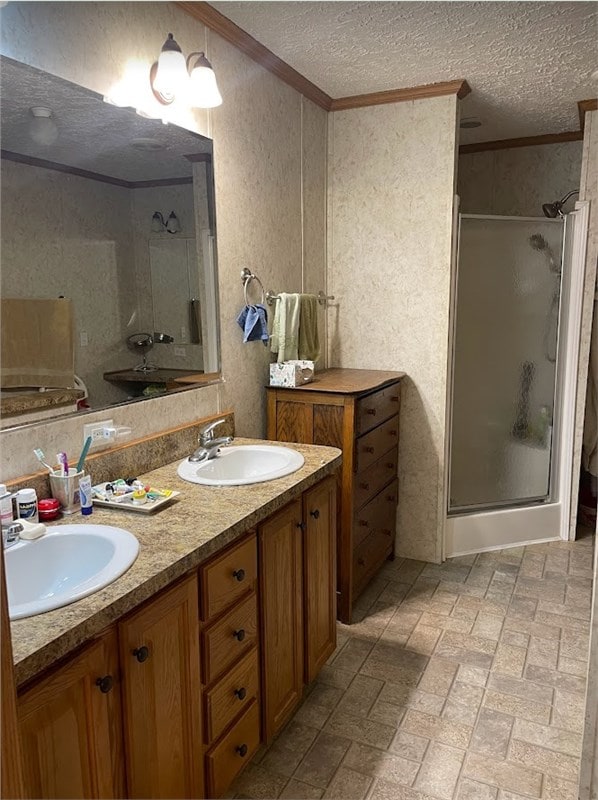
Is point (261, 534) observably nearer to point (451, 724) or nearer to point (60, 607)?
point (60, 607)

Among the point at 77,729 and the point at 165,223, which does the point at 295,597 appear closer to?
the point at 77,729

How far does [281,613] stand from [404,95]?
243 centimetres

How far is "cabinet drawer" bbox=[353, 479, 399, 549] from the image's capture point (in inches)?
103

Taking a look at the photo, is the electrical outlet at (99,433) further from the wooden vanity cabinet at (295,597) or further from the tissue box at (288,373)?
the tissue box at (288,373)

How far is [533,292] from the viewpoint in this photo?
330 cm

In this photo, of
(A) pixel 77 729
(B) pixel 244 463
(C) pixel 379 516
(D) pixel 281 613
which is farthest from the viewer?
(C) pixel 379 516

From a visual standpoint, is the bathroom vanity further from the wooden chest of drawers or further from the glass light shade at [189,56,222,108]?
the glass light shade at [189,56,222,108]

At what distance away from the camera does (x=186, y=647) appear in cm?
136

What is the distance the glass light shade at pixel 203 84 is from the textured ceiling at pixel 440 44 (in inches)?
11.6

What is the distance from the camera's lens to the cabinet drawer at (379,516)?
2.62m

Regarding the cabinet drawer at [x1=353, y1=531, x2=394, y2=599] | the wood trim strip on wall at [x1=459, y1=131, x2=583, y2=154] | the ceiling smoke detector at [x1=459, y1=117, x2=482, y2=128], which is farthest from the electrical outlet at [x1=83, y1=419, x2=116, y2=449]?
the wood trim strip on wall at [x1=459, y1=131, x2=583, y2=154]

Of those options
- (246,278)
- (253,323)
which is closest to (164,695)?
(253,323)

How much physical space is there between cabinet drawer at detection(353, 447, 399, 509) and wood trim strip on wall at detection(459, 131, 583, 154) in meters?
2.19

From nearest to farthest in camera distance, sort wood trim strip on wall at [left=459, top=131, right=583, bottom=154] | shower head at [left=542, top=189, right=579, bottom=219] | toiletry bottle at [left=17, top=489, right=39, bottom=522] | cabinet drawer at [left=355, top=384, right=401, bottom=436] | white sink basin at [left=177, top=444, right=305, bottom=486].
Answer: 1. toiletry bottle at [left=17, top=489, right=39, bottom=522]
2. white sink basin at [left=177, top=444, right=305, bottom=486]
3. cabinet drawer at [left=355, top=384, right=401, bottom=436]
4. shower head at [left=542, top=189, right=579, bottom=219]
5. wood trim strip on wall at [left=459, top=131, right=583, bottom=154]
